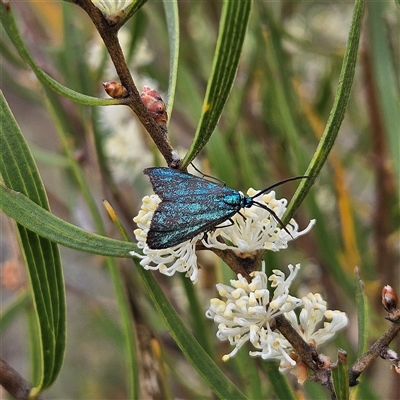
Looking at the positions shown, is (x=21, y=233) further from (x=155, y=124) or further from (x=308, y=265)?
(x=308, y=265)

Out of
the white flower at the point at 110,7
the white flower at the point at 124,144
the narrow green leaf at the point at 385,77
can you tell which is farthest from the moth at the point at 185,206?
the white flower at the point at 124,144

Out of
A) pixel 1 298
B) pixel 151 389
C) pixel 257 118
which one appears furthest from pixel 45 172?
pixel 151 389

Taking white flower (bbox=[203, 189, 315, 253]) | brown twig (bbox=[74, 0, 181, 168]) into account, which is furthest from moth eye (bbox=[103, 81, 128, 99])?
white flower (bbox=[203, 189, 315, 253])

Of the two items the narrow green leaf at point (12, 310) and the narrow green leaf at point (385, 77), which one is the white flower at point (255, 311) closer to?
the narrow green leaf at point (385, 77)

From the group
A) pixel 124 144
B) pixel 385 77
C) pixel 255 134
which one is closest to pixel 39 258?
pixel 385 77

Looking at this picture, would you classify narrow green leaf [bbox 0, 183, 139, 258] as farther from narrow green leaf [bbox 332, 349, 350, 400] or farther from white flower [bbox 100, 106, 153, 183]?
white flower [bbox 100, 106, 153, 183]

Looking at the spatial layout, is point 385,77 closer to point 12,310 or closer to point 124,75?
point 124,75
